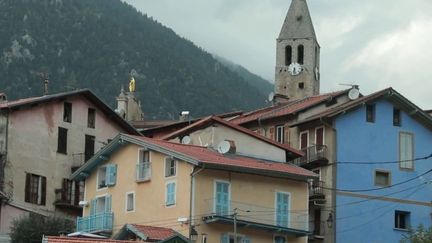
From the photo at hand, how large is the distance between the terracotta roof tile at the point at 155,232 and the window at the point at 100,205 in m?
8.43

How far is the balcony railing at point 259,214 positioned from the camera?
58.1 meters

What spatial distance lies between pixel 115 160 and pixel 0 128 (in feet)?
37.0

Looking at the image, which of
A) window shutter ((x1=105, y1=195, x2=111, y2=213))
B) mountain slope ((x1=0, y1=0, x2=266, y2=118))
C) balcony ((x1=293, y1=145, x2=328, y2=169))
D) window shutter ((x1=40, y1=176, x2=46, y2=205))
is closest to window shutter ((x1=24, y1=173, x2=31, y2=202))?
window shutter ((x1=40, y1=176, x2=46, y2=205))

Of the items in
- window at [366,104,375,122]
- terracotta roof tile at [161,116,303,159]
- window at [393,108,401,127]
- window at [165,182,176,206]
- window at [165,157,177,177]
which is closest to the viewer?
window at [165,182,176,206]

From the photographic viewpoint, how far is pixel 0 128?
7231 centimetres

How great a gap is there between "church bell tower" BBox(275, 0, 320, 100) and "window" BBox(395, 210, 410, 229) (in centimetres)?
8058

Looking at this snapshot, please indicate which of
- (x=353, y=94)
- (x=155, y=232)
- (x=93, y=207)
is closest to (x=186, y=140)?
(x=93, y=207)

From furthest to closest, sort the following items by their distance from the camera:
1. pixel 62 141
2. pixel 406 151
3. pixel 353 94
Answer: pixel 353 94 → pixel 62 141 → pixel 406 151

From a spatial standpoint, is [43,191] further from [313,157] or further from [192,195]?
[192,195]

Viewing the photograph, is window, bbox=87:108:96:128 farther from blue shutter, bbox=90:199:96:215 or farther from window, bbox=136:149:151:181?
A: window, bbox=136:149:151:181

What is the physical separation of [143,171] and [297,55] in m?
97.0

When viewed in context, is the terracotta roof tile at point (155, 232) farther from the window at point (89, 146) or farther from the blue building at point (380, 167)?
the window at point (89, 146)

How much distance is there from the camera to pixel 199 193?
189ft

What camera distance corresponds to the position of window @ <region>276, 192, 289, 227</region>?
60.7 m
